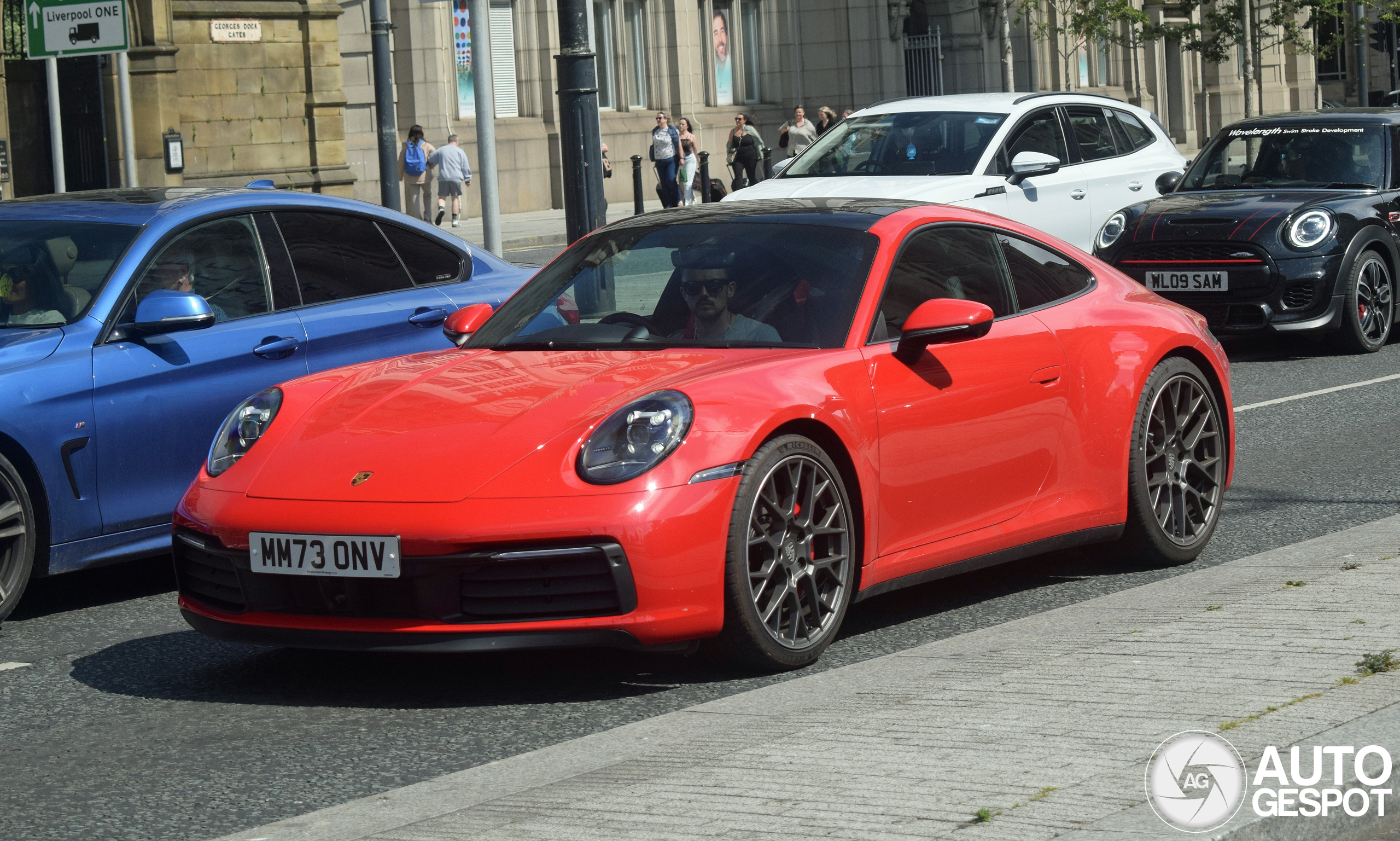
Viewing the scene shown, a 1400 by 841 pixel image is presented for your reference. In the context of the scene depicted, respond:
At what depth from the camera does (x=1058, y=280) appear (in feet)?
21.4

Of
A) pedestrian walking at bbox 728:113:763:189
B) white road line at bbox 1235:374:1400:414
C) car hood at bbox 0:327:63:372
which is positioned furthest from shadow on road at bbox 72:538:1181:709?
pedestrian walking at bbox 728:113:763:189

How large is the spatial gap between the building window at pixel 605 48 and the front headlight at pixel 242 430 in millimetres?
32483

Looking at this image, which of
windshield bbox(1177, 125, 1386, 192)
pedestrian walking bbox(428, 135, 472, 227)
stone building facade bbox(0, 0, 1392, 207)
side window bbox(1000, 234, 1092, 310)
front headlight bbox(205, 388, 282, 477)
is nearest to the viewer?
front headlight bbox(205, 388, 282, 477)

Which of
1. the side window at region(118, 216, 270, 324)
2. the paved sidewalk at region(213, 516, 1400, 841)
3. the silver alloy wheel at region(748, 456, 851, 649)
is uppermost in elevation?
the side window at region(118, 216, 270, 324)

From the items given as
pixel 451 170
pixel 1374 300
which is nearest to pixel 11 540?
pixel 1374 300

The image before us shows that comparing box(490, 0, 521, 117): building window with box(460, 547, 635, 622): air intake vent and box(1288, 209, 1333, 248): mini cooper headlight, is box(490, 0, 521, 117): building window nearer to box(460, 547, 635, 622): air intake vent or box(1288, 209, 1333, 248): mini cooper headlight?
box(1288, 209, 1333, 248): mini cooper headlight

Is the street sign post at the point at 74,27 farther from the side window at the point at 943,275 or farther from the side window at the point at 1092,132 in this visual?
the side window at the point at 943,275

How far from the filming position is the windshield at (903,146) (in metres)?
13.7

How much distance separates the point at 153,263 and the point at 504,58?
96.5ft

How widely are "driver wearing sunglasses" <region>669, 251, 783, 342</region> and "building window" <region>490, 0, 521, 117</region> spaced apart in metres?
30.0

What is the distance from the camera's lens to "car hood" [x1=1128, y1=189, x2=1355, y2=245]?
12.5m

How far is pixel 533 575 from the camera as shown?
490 centimetres

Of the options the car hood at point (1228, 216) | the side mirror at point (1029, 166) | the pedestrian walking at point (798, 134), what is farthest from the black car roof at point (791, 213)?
the pedestrian walking at point (798, 134)

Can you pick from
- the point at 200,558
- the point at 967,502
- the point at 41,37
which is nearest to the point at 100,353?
the point at 200,558
